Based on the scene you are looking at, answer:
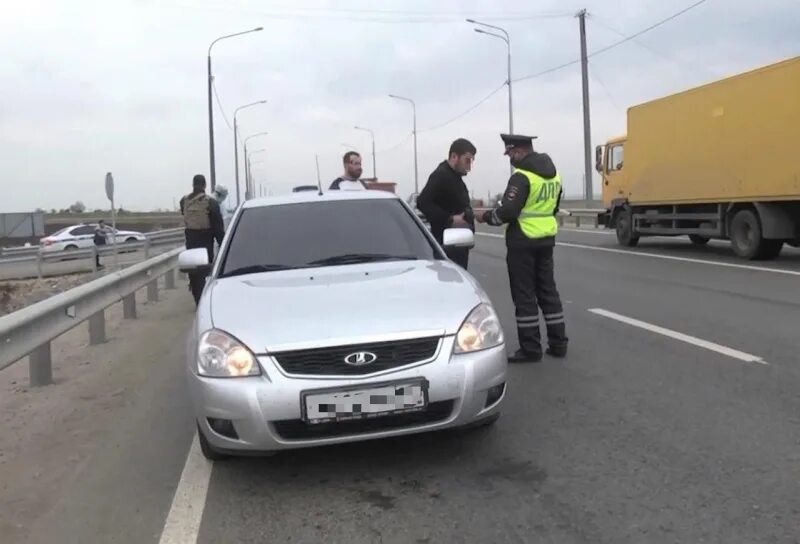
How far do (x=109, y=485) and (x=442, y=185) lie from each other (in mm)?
3984

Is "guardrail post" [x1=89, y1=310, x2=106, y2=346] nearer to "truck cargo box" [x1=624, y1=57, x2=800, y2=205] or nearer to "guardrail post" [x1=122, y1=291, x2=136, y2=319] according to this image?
"guardrail post" [x1=122, y1=291, x2=136, y2=319]

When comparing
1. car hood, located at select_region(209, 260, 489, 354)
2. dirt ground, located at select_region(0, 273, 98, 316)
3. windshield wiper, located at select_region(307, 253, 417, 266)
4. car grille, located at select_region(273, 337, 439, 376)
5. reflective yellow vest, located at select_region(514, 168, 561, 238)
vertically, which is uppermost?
reflective yellow vest, located at select_region(514, 168, 561, 238)

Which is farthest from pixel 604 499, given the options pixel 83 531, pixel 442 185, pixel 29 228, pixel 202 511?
pixel 29 228

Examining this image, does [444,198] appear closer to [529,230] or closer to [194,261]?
[529,230]

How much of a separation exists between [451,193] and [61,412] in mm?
3696

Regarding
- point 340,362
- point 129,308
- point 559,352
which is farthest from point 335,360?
point 129,308

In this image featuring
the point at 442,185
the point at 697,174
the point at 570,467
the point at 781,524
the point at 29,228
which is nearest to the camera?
the point at 781,524

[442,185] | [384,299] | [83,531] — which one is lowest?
[83,531]

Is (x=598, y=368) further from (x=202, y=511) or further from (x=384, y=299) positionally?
(x=202, y=511)

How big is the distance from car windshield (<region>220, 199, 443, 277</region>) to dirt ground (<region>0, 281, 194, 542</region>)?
1.52 m

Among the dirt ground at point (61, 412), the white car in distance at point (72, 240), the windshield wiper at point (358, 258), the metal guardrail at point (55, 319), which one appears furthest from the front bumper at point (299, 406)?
the white car in distance at point (72, 240)

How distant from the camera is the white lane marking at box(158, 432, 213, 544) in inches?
139

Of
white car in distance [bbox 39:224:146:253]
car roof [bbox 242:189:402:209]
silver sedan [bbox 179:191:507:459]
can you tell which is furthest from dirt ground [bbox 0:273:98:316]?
silver sedan [bbox 179:191:507:459]

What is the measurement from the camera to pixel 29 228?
48.3m
